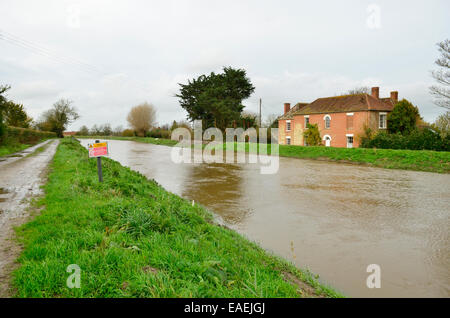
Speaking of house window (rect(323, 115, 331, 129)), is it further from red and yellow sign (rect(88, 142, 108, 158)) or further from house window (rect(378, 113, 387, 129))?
red and yellow sign (rect(88, 142, 108, 158))

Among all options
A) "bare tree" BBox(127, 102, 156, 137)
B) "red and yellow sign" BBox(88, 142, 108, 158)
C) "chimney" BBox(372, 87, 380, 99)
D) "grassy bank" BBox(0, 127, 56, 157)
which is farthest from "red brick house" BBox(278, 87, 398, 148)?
"bare tree" BBox(127, 102, 156, 137)

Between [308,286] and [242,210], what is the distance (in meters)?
4.49

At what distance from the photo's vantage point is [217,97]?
41312mm

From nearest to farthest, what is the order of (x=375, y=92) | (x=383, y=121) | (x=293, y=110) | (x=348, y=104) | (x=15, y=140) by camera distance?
(x=15, y=140) < (x=383, y=121) < (x=348, y=104) < (x=375, y=92) < (x=293, y=110)

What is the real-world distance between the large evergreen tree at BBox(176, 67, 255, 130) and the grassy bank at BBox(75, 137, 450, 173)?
50.5 feet

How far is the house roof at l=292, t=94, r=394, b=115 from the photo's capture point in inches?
1241

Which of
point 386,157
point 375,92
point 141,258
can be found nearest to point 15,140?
point 141,258

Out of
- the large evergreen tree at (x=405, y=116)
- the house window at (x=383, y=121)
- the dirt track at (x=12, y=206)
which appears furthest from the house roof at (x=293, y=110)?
the dirt track at (x=12, y=206)

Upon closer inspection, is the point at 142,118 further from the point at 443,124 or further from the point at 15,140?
the point at 443,124

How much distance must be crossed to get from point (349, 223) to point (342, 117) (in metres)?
28.7

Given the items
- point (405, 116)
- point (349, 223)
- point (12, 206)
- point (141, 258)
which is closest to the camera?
point (141, 258)

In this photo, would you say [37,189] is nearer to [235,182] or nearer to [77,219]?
[77,219]

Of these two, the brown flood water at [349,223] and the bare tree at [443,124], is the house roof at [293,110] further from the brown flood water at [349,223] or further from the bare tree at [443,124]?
the brown flood water at [349,223]

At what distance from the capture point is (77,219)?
4.93 m
